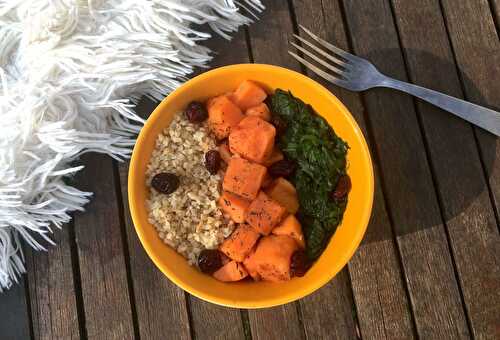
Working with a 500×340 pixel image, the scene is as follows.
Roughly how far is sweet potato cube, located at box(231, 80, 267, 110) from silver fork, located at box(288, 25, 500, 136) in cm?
13

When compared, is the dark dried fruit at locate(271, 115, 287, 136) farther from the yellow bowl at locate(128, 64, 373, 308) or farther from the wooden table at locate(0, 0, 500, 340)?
the wooden table at locate(0, 0, 500, 340)

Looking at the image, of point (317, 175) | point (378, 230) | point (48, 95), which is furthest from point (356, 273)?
point (48, 95)

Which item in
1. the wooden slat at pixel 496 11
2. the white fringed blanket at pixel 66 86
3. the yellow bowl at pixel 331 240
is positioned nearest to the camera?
the yellow bowl at pixel 331 240

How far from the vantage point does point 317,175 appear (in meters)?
0.79

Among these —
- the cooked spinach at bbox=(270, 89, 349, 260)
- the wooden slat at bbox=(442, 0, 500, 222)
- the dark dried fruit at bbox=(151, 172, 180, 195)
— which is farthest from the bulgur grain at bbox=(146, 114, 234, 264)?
the wooden slat at bbox=(442, 0, 500, 222)

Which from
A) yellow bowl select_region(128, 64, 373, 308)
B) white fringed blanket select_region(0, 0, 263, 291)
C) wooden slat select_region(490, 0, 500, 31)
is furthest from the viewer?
wooden slat select_region(490, 0, 500, 31)

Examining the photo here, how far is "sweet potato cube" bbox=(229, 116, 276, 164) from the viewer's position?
0.76 m

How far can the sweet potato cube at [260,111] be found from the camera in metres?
0.79

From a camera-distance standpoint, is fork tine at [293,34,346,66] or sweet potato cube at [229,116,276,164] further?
fork tine at [293,34,346,66]

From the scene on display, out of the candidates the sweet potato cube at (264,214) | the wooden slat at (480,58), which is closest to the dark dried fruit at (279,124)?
the sweet potato cube at (264,214)

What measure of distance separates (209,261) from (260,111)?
0.76ft

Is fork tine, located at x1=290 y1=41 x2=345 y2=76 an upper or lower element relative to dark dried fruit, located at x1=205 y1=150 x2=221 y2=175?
upper

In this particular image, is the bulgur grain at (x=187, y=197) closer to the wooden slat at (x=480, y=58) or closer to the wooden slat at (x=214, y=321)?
the wooden slat at (x=214, y=321)

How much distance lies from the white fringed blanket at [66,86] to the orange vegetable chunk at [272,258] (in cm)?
28
